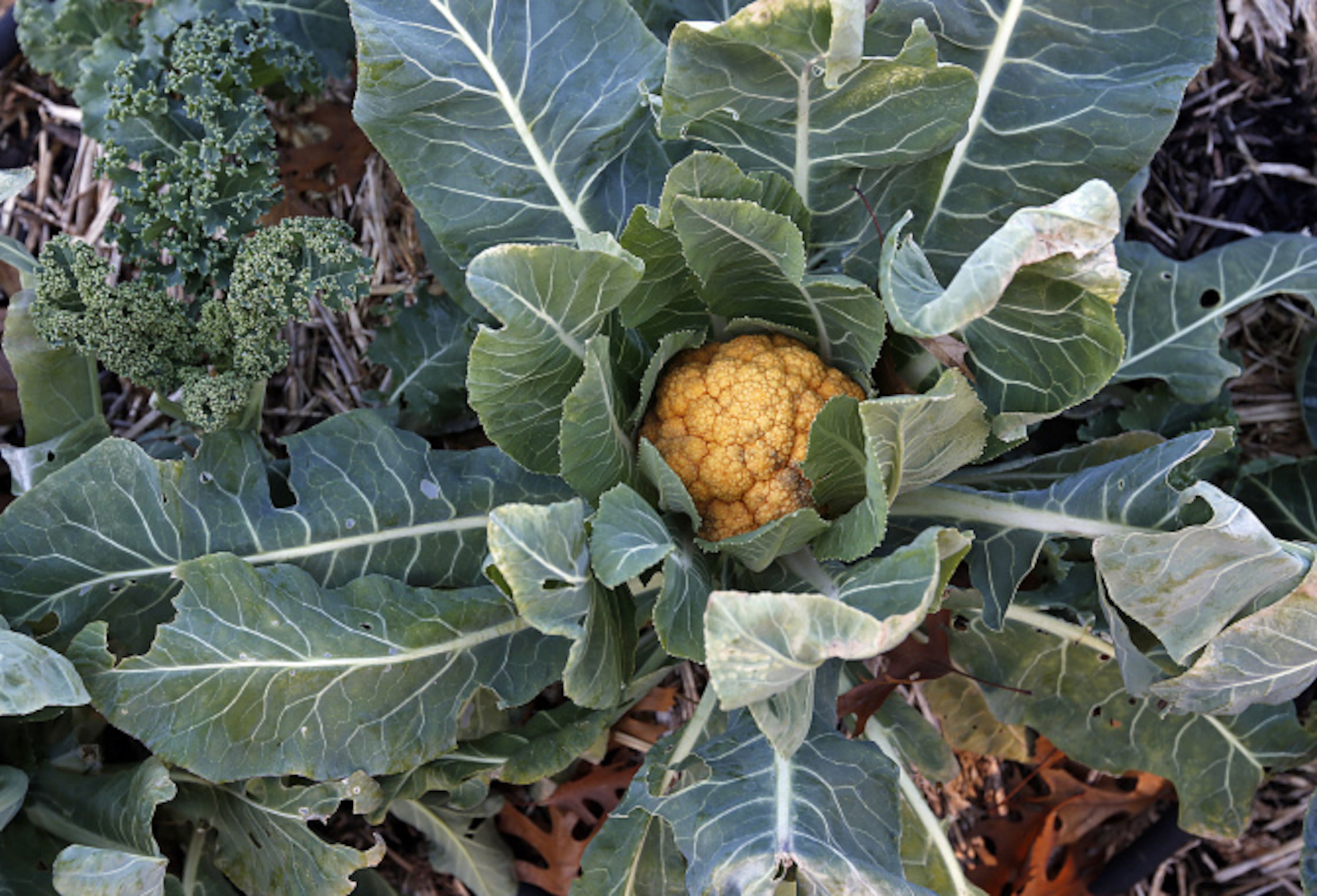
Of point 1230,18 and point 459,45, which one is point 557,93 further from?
point 1230,18

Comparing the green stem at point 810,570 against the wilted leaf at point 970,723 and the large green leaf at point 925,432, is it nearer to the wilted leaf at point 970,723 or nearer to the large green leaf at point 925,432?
the large green leaf at point 925,432

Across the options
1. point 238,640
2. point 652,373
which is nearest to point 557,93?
point 652,373

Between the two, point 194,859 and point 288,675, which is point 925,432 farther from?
point 194,859

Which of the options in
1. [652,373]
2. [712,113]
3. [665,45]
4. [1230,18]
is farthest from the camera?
[1230,18]

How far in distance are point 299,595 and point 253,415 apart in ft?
1.31

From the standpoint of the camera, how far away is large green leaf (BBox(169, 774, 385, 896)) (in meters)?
1.54

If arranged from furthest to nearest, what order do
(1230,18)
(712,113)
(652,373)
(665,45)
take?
(1230,18), (665,45), (652,373), (712,113)

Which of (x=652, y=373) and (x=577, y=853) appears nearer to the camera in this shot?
(x=652, y=373)

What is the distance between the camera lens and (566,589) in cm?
121

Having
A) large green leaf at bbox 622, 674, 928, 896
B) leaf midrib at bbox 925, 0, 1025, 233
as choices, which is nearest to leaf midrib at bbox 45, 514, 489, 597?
large green leaf at bbox 622, 674, 928, 896

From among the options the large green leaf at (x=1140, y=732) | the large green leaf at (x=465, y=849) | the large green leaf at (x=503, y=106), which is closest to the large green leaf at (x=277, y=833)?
the large green leaf at (x=465, y=849)

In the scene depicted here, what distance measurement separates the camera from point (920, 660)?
5.47 ft

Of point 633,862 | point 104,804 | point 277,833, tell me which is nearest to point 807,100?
point 633,862

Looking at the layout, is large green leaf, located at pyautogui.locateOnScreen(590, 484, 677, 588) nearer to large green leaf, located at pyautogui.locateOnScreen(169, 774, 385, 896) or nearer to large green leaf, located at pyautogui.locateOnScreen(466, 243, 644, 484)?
large green leaf, located at pyautogui.locateOnScreen(466, 243, 644, 484)
